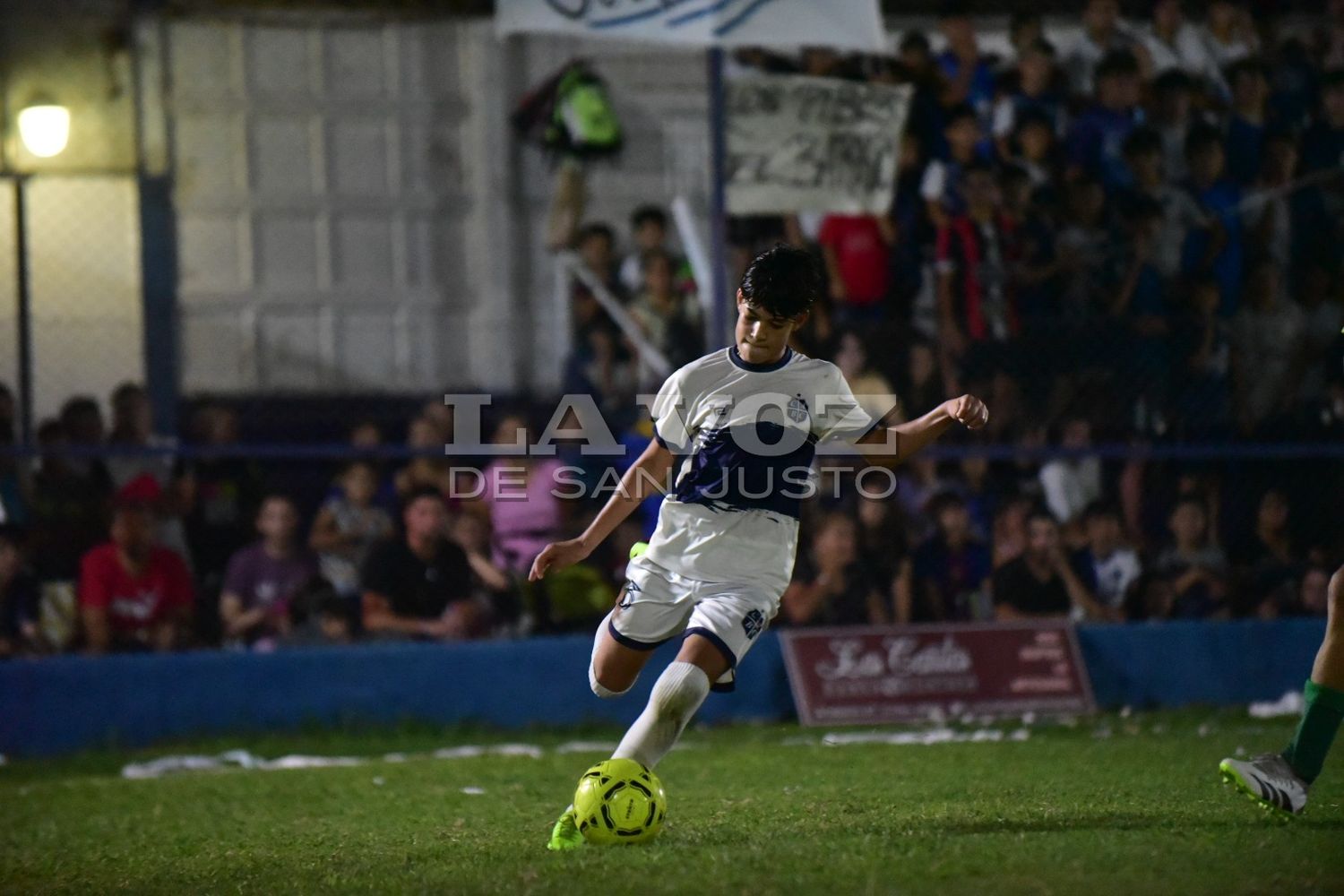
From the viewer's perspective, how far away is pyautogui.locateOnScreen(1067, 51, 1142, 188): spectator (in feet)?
35.9

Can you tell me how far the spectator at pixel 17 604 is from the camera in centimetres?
951

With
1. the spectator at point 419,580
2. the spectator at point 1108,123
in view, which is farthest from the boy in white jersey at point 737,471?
the spectator at point 1108,123

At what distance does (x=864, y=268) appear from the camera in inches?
423

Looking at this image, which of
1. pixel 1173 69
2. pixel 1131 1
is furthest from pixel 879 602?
pixel 1131 1

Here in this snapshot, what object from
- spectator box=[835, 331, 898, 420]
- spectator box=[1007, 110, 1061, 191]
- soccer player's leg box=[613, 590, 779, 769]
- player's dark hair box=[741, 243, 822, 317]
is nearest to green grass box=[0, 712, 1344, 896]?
soccer player's leg box=[613, 590, 779, 769]

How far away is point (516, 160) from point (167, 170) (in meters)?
2.81

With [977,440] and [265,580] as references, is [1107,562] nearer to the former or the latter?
[977,440]

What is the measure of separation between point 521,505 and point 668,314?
196cm

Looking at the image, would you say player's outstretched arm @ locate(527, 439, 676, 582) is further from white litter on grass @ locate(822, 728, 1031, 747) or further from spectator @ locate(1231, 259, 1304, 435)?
spectator @ locate(1231, 259, 1304, 435)

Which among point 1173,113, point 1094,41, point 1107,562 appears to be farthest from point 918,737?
point 1094,41

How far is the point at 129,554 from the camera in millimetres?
9617

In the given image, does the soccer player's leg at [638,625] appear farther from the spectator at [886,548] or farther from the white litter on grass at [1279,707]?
the white litter on grass at [1279,707]

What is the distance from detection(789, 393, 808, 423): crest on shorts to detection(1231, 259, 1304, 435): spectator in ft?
17.4

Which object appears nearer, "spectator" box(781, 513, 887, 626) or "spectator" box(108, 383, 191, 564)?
"spectator" box(108, 383, 191, 564)
